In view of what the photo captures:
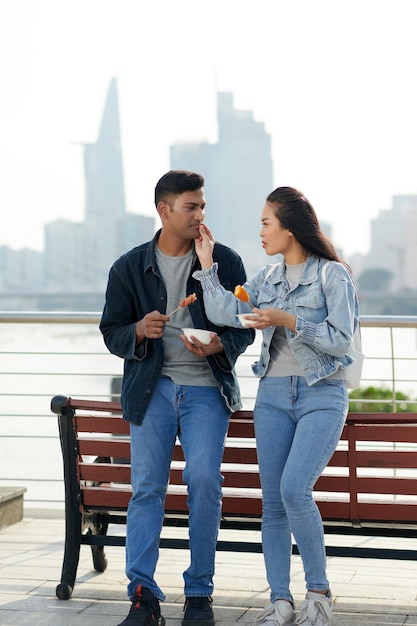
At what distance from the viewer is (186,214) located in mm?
3393

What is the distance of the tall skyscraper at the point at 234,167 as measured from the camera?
6819 cm

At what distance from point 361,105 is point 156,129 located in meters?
15.0

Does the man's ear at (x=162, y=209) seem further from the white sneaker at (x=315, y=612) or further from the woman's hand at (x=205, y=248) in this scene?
the white sneaker at (x=315, y=612)

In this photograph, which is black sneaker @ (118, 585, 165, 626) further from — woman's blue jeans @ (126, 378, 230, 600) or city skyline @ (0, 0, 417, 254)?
city skyline @ (0, 0, 417, 254)

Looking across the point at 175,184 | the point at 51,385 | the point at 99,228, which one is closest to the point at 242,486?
the point at 175,184

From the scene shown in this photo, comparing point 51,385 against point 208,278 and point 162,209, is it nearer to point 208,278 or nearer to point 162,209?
point 162,209

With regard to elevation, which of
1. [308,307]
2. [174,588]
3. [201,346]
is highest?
[308,307]

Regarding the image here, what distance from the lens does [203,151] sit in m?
70.3

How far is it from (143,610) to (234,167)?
67632 millimetres

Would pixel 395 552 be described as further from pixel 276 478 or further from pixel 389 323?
pixel 389 323

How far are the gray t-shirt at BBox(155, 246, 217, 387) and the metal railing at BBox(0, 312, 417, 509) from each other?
803 millimetres

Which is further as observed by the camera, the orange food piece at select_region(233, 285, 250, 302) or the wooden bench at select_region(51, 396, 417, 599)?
the wooden bench at select_region(51, 396, 417, 599)

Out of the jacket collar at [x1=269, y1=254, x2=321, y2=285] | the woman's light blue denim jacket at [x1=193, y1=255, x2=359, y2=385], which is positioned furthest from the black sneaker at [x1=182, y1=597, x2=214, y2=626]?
the jacket collar at [x1=269, y1=254, x2=321, y2=285]

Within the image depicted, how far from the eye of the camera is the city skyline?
69.2 metres
